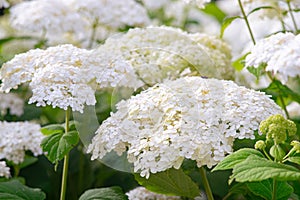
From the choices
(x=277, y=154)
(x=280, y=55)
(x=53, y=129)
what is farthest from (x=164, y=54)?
(x=277, y=154)

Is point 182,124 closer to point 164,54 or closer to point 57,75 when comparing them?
point 57,75

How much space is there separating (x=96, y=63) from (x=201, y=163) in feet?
1.18

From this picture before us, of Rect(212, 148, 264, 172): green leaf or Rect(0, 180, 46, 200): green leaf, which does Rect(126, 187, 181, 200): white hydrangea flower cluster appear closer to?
Rect(0, 180, 46, 200): green leaf

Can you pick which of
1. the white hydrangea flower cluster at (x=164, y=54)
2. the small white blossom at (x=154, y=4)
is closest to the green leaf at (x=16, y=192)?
the white hydrangea flower cluster at (x=164, y=54)

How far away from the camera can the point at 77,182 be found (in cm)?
177

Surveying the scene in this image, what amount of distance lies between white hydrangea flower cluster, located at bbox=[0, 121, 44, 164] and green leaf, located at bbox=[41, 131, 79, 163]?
0.18 metres

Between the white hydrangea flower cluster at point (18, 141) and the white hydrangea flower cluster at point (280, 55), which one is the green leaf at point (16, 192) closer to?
the white hydrangea flower cluster at point (18, 141)

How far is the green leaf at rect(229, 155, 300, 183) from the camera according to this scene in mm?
885

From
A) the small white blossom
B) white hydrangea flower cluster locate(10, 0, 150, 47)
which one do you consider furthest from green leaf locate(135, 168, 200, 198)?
the small white blossom

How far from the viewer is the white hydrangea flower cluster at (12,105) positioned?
1788mm

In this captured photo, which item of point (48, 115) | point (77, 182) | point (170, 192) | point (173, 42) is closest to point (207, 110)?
point (170, 192)

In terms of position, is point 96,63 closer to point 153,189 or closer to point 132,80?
point 132,80

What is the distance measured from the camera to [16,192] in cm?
123

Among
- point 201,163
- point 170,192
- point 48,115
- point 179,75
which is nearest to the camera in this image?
point 201,163
